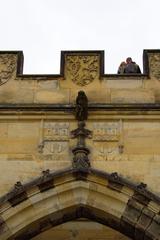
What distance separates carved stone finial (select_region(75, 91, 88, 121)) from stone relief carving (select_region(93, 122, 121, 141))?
0.85ft

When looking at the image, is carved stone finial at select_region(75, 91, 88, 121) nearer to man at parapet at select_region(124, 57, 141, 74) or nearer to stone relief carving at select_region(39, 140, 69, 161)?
stone relief carving at select_region(39, 140, 69, 161)

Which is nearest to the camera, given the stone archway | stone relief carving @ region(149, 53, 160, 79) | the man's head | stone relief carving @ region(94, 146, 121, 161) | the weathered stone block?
the stone archway

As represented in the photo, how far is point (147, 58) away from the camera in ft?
36.9

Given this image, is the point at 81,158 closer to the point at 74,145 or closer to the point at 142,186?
the point at 74,145

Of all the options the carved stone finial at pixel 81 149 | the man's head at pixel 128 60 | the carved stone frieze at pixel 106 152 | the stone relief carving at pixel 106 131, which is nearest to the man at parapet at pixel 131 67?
the man's head at pixel 128 60

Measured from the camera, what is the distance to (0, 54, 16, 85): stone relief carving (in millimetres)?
11188

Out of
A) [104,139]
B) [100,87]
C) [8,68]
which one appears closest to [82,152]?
[104,139]

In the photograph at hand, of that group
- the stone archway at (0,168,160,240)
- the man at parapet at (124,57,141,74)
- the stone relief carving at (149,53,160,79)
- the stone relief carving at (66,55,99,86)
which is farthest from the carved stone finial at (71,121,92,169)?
the stone relief carving at (149,53,160,79)

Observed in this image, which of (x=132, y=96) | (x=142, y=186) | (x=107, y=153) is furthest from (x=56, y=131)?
(x=142, y=186)

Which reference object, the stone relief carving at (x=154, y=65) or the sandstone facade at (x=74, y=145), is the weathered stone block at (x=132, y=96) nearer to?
the sandstone facade at (x=74, y=145)

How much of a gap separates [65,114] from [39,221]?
66.0 inches

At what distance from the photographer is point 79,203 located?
34.1ft

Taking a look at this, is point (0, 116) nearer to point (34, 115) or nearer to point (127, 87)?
point (34, 115)

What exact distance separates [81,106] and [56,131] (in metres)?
0.55
